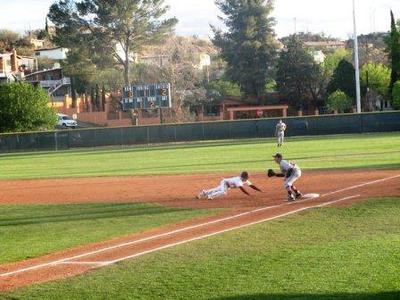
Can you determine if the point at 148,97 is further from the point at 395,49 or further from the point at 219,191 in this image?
the point at 219,191

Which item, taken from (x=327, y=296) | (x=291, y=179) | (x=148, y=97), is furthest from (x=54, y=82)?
(x=327, y=296)

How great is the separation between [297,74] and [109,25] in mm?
23400

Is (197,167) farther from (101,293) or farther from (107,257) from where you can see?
(101,293)

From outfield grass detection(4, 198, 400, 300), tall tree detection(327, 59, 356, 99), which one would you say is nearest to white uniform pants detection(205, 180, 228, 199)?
outfield grass detection(4, 198, 400, 300)

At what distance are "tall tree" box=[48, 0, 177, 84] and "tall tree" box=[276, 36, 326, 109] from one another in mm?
14775

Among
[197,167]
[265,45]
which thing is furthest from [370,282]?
[265,45]

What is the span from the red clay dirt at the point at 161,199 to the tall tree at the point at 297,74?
58.4 metres

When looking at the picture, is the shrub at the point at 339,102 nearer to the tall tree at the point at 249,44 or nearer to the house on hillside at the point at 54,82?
the tall tree at the point at 249,44

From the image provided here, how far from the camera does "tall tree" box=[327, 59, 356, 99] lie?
79.9 metres

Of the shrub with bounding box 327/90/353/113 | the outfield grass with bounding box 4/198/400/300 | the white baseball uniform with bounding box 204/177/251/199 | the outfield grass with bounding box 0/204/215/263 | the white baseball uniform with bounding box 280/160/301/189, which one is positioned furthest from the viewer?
the shrub with bounding box 327/90/353/113

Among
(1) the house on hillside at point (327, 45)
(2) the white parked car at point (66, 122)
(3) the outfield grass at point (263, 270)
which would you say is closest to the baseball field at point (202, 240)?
(3) the outfield grass at point (263, 270)

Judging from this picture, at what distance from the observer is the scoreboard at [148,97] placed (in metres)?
54.8

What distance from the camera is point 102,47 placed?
7600 cm

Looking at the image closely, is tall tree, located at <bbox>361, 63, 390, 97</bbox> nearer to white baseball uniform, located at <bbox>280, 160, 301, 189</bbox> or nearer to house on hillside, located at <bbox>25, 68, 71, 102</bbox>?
house on hillside, located at <bbox>25, 68, 71, 102</bbox>
